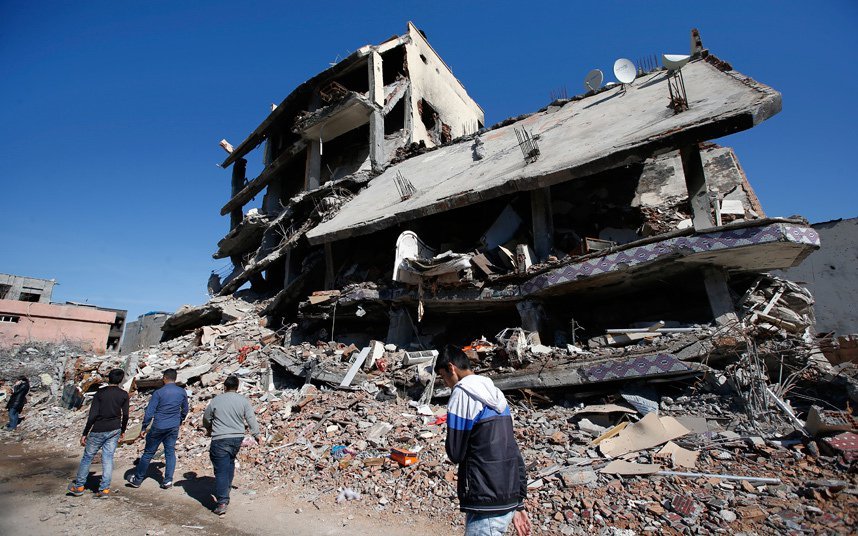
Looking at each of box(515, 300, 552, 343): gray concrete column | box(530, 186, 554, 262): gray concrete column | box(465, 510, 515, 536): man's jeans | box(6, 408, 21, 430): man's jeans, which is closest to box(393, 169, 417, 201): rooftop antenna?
box(530, 186, 554, 262): gray concrete column

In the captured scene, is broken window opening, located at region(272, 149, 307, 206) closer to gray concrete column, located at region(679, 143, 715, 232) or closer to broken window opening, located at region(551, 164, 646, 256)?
broken window opening, located at region(551, 164, 646, 256)

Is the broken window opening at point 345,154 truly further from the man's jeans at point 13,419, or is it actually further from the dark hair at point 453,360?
the dark hair at point 453,360

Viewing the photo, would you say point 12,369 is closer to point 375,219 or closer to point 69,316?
point 69,316

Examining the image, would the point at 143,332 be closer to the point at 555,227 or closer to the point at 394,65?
the point at 394,65

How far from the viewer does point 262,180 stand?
22062 mm

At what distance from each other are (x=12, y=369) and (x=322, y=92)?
18962 millimetres

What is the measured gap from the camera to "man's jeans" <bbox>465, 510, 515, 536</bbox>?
2.46 meters

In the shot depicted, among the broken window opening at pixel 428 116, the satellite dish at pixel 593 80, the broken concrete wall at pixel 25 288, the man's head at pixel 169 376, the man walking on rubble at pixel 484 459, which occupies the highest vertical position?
the broken window opening at pixel 428 116

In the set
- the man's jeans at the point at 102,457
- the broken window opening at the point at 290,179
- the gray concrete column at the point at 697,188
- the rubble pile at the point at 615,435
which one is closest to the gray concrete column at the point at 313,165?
the broken window opening at the point at 290,179

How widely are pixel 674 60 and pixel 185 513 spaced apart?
12370 mm

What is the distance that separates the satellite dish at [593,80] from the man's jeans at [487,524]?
1375 centimetres

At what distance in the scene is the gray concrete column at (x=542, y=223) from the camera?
907cm

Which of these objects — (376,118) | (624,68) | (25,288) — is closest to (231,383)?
(624,68)

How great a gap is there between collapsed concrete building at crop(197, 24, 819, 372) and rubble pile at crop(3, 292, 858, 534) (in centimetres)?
102
